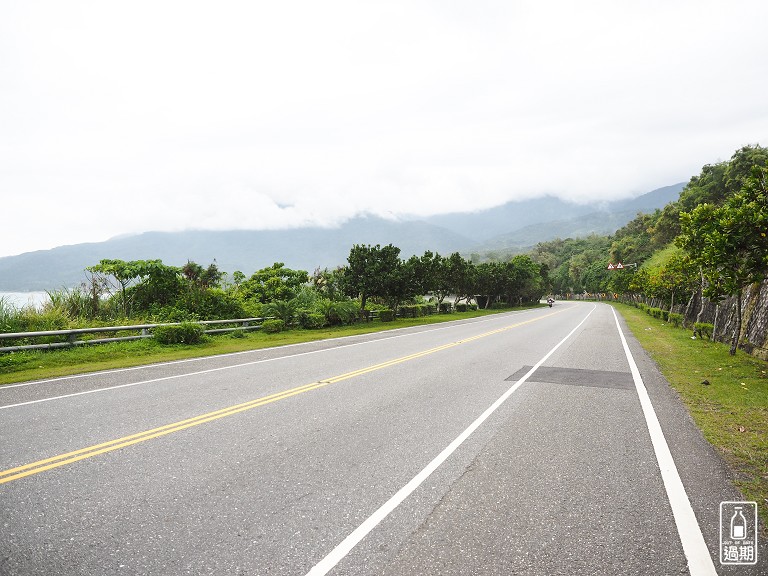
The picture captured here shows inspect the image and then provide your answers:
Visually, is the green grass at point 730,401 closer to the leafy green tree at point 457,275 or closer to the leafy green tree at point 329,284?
the leafy green tree at point 329,284

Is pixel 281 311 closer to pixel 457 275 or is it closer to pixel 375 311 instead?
pixel 375 311

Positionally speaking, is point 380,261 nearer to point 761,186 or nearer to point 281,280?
point 281,280

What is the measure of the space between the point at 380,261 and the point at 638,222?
5778 inches

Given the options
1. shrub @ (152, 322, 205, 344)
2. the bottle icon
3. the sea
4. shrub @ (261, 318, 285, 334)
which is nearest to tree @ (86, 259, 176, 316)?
the sea

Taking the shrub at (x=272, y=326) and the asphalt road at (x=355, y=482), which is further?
the shrub at (x=272, y=326)

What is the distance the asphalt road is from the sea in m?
8.92

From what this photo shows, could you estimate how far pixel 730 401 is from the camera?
28.3 ft

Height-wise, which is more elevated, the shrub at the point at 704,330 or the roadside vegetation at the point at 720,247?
the roadside vegetation at the point at 720,247

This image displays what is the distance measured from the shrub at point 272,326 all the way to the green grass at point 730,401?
56.7 feet

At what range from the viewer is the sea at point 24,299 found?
15789mm

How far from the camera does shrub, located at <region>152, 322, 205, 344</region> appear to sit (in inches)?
682

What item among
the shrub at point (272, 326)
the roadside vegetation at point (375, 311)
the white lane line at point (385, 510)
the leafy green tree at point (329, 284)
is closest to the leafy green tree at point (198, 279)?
the roadside vegetation at point (375, 311)

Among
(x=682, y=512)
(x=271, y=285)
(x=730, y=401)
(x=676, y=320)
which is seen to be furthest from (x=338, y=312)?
(x=682, y=512)

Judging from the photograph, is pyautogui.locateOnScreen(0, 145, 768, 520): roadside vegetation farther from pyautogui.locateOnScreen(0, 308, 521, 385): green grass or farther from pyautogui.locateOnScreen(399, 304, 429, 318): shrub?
pyautogui.locateOnScreen(399, 304, 429, 318): shrub
